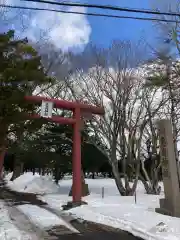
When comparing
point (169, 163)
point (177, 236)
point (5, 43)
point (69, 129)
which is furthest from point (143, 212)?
point (69, 129)

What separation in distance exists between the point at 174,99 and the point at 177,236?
9.36 m

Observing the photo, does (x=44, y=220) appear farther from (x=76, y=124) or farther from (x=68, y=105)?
(x=68, y=105)

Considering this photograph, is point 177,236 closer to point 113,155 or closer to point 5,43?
point 5,43

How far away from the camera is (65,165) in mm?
23625

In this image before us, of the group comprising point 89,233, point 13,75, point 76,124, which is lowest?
point 89,233

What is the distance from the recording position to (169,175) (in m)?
9.59

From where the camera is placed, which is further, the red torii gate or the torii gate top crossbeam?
the red torii gate

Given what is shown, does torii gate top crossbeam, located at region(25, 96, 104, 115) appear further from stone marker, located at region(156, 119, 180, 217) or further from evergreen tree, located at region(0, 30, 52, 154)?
stone marker, located at region(156, 119, 180, 217)

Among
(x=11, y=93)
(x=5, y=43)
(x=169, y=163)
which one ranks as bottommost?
(x=169, y=163)

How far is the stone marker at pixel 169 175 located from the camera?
902 cm

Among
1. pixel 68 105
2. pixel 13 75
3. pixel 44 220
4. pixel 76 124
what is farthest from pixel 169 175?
pixel 13 75

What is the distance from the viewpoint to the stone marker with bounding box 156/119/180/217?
9.02m

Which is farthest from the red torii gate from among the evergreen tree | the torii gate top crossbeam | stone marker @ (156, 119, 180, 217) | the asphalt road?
the asphalt road

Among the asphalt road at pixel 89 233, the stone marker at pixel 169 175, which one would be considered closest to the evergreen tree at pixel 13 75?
the asphalt road at pixel 89 233
